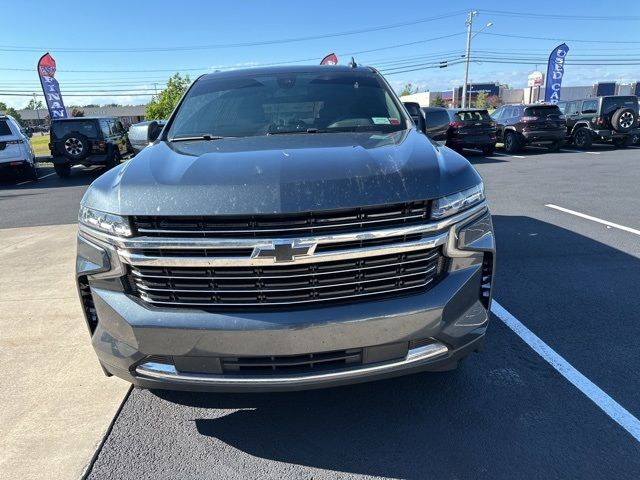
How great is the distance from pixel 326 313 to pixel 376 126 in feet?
5.24

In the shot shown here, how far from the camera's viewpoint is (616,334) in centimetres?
340

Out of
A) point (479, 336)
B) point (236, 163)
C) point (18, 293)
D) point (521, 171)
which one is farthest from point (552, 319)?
point (521, 171)

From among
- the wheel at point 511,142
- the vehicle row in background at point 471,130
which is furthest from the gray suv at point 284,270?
the wheel at point 511,142

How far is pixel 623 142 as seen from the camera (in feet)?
59.1

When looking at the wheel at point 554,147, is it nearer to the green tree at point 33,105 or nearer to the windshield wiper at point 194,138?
the windshield wiper at point 194,138

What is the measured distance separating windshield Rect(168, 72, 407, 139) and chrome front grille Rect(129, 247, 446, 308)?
127 centimetres

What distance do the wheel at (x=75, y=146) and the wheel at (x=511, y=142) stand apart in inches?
574

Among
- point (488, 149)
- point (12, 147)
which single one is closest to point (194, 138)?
point (12, 147)

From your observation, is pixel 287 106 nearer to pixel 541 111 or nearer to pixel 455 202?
pixel 455 202

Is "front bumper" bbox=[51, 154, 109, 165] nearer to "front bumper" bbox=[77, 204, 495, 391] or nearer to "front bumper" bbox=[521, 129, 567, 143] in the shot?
"front bumper" bbox=[77, 204, 495, 391]

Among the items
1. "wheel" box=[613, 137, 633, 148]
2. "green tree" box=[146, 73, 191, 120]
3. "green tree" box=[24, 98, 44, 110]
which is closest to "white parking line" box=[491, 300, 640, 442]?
"wheel" box=[613, 137, 633, 148]

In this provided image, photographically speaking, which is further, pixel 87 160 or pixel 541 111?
pixel 541 111

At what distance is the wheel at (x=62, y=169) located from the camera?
570 inches

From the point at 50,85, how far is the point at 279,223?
26060 millimetres
